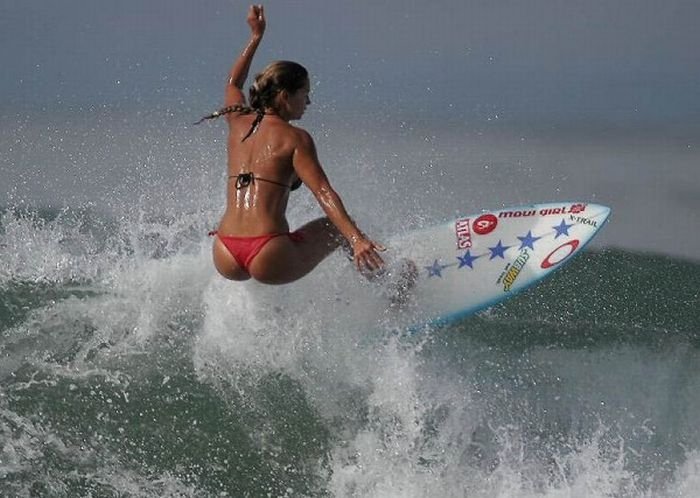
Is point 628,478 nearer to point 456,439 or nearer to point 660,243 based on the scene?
point 456,439

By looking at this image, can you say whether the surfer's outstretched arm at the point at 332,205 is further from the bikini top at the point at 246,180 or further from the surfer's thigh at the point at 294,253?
the surfer's thigh at the point at 294,253

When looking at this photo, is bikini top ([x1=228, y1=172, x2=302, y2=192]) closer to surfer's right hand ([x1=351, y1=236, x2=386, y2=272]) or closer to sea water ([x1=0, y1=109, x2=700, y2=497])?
surfer's right hand ([x1=351, y1=236, x2=386, y2=272])

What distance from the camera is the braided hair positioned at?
3979mm

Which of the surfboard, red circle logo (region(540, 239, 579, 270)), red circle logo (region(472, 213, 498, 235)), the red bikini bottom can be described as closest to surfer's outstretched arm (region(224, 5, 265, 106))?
the red bikini bottom

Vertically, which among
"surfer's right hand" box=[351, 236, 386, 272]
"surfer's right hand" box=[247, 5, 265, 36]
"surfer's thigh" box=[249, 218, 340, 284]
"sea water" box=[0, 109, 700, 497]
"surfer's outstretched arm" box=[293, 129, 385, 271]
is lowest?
"sea water" box=[0, 109, 700, 497]

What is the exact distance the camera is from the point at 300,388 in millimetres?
4484

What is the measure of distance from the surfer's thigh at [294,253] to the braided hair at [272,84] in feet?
1.48

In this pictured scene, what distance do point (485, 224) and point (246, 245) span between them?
137 centimetres

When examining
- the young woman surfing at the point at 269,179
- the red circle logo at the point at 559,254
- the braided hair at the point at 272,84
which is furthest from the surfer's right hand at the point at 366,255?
the red circle logo at the point at 559,254

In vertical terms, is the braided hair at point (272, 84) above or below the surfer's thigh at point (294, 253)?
above

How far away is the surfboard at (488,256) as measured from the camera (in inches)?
189

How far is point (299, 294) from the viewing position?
487 cm

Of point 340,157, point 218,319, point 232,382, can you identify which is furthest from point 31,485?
point 340,157

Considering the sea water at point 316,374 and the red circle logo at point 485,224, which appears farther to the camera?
the red circle logo at point 485,224
